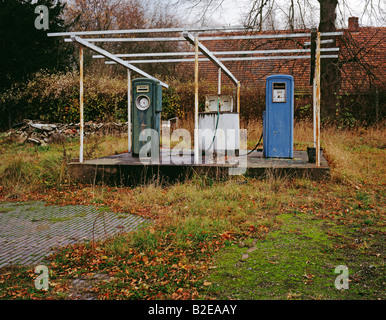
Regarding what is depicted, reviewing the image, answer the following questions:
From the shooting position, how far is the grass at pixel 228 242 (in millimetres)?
3328

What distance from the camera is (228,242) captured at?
14.8ft

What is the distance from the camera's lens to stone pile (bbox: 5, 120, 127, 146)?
1433 cm

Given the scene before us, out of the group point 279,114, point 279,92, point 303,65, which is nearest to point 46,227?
point 279,114

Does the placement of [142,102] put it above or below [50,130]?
above

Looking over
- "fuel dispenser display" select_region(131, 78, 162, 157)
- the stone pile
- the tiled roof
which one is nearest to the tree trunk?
the tiled roof

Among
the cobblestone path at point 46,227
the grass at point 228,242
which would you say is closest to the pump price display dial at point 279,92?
the grass at point 228,242

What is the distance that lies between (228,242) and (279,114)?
17.9 feet

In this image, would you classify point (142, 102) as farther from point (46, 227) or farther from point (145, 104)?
point (46, 227)

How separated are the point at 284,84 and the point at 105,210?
527 centimetres

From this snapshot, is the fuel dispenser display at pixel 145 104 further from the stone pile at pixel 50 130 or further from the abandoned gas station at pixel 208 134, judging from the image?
the stone pile at pixel 50 130

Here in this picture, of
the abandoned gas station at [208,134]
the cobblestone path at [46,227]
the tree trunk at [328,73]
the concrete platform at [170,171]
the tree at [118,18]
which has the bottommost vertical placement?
the cobblestone path at [46,227]

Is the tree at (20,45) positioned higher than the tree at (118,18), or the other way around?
the tree at (118,18)

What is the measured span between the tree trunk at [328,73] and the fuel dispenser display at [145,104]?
8.79 meters

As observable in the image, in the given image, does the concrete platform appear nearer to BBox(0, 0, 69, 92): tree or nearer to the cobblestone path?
the cobblestone path
